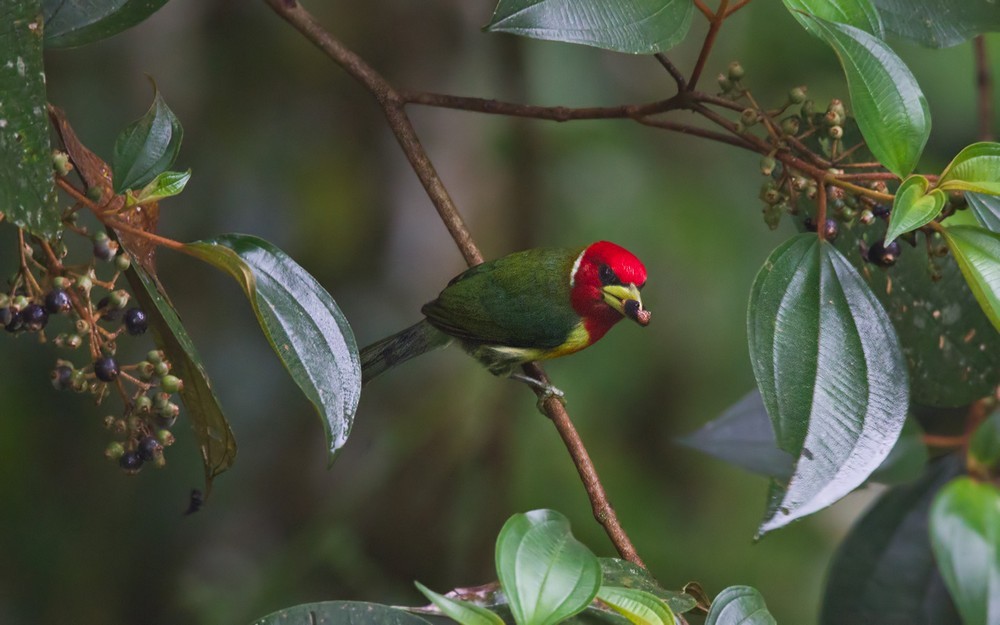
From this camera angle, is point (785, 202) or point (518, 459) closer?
point (785, 202)

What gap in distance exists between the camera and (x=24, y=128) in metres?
1.12

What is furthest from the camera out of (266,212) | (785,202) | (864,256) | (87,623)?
(266,212)

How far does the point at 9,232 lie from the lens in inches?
101

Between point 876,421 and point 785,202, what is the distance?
38 cm

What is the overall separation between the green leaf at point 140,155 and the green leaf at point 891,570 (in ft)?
4.99

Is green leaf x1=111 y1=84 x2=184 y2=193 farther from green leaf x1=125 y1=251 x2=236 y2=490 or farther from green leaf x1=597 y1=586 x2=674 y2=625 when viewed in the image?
green leaf x1=597 y1=586 x2=674 y2=625

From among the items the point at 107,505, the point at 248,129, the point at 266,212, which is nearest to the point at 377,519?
the point at 107,505

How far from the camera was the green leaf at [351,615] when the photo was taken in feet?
3.74

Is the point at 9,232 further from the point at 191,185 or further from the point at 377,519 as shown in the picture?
the point at 377,519

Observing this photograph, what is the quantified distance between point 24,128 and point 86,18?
1.18ft

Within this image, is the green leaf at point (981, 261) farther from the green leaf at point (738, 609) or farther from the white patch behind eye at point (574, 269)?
the white patch behind eye at point (574, 269)

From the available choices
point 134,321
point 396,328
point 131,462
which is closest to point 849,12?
point 134,321

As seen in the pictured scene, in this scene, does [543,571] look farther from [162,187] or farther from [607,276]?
[607,276]

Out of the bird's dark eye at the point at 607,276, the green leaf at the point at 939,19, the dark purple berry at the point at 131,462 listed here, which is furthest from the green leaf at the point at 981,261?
the dark purple berry at the point at 131,462
